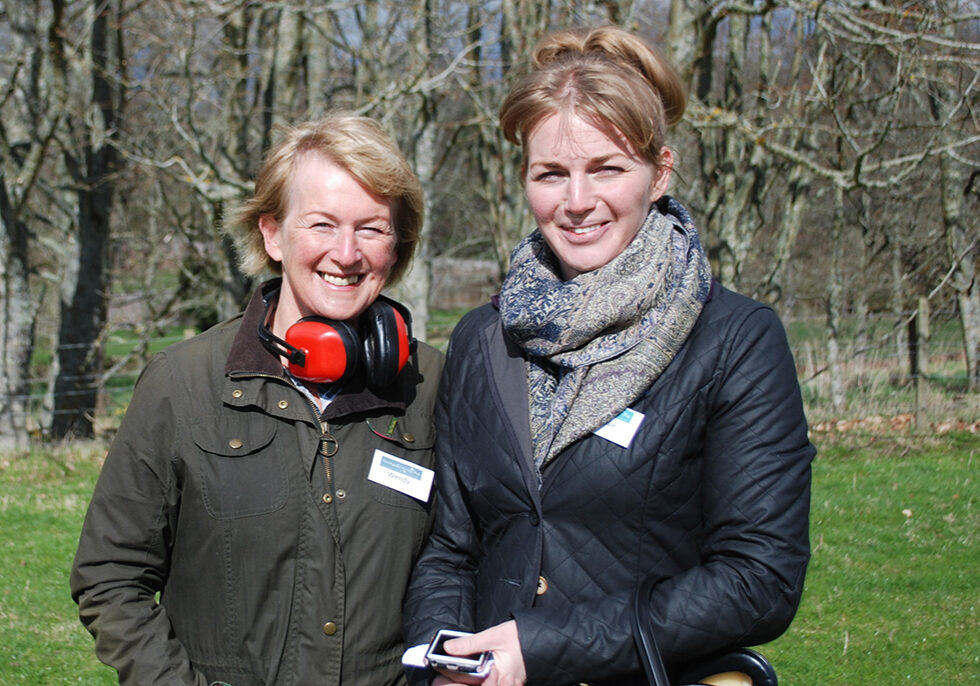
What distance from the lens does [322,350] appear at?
7.43ft

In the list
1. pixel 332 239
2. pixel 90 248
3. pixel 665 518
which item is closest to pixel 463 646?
pixel 665 518

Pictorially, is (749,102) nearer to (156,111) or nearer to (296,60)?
(296,60)

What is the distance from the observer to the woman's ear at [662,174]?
2.20 metres

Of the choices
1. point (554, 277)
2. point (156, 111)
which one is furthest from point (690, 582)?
point (156, 111)

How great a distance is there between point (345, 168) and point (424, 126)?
10.4 metres

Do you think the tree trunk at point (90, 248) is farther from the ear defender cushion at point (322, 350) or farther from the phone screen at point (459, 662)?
the phone screen at point (459, 662)

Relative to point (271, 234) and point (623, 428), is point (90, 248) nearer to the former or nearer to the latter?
point (271, 234)

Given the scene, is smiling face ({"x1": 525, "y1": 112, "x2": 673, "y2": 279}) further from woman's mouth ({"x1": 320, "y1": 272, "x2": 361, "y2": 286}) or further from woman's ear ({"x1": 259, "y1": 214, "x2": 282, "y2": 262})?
woman's ear ({"x1": 259, "y1": 214, "x2": 282, "y2": 262})

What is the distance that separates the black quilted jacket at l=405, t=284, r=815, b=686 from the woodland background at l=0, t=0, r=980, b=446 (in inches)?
270

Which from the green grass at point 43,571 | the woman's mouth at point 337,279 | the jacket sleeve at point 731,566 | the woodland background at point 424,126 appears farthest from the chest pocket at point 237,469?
the woodland background at point 424,126

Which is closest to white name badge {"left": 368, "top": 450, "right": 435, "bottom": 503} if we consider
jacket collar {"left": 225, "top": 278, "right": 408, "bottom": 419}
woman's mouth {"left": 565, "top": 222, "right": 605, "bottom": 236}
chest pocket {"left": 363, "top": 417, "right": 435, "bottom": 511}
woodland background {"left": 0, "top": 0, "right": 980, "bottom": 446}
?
chest pocket {"left": 363, "top": 417, "right": 435, "bottom": 511}

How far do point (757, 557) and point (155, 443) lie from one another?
1.42 metres

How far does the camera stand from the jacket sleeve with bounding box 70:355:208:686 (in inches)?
84.7

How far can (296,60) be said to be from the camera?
1179cm
